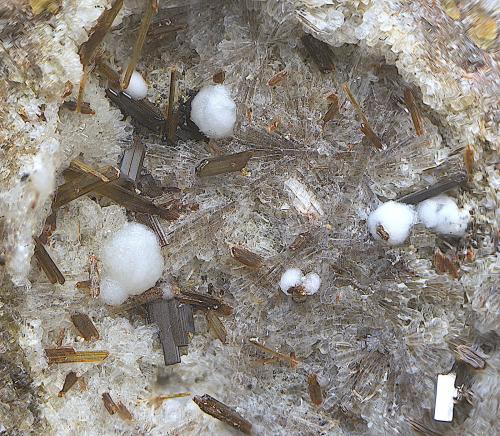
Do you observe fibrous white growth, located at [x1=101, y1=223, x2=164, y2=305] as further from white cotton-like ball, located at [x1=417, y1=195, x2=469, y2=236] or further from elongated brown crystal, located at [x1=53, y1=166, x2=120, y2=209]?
white cotton-like ball, located at [x1=417, y1=195, x2=469, y2=236]

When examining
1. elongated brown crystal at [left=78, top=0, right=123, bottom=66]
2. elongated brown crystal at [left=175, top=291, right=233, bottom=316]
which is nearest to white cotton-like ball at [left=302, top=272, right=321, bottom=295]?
elongated brown crystal at [left=175, top=291, right=233, bottom=316]

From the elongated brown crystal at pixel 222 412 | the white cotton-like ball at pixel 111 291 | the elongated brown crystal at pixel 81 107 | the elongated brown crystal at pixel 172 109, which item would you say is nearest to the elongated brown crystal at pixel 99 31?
the elongated brown crystal at pixel 81 107

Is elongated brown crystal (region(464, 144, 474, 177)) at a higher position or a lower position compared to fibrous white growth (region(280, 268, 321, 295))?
higher

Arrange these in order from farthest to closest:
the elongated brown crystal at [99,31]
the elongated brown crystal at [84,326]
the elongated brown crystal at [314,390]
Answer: the elongated brown crystal at [314,390] < the elongated brown crystal at [84,326] < the elongated brown crystal at [99,31]

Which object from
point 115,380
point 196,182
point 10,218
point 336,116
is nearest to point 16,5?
point 10,218

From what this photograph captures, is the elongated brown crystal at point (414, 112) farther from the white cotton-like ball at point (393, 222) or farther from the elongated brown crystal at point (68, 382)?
the elongated brown crystal at point (68, 382)

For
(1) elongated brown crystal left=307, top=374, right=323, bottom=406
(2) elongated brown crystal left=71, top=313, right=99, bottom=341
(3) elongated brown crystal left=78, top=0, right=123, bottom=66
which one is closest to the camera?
(3) elongated brown crystal left=78, top=0, right=123, bottom=66

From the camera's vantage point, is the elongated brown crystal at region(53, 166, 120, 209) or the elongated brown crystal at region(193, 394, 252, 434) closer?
the elongated brown crystal at region(53, 166, 120, 209)
